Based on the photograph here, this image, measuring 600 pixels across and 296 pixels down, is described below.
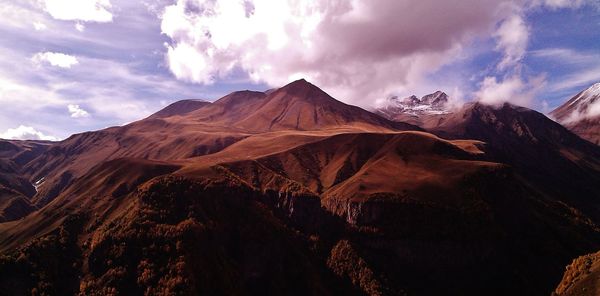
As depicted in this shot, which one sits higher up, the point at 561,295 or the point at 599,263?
the point at 599,263

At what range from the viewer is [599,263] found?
198 meters

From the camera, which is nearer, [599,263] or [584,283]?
[584,283]

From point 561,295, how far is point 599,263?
69.4 feet

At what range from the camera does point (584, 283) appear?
181 metres

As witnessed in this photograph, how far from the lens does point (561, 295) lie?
198 metres

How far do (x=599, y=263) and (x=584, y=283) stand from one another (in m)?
23.3

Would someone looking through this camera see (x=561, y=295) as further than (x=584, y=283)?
Yes

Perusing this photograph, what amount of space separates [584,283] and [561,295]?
19.4m
